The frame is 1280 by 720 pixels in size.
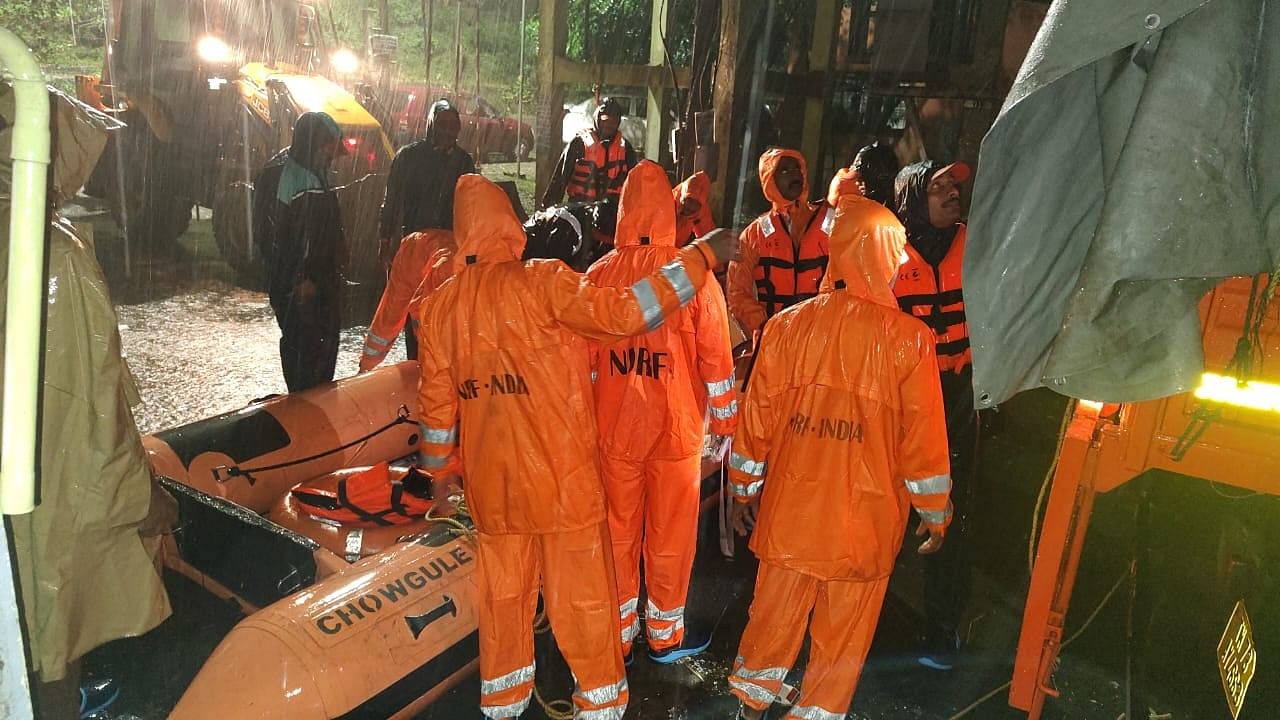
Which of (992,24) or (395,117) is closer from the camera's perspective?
(992,24)

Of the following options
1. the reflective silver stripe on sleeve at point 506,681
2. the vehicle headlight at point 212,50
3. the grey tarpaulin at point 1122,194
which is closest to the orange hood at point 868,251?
the grey tarpaulin at point 1122,194

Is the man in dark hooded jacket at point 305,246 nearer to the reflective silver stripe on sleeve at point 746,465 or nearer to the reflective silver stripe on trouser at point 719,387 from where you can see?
the reflective silver stripe on trouser at point 719,387

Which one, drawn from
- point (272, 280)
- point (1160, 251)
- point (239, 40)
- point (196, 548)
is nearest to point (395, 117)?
point (239, 40)

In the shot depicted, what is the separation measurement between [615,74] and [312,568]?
5.86m

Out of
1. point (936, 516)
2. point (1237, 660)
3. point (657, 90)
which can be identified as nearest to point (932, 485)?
point (936, 516)

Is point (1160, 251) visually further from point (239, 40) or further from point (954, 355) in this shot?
point (239, 40)

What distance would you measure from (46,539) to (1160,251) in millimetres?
2750

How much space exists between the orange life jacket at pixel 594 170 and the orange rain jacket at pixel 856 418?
4778mm

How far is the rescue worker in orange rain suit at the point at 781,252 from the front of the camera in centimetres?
480

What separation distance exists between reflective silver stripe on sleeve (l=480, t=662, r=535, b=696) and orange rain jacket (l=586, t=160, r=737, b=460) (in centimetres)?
94

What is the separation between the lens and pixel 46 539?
2.30 m

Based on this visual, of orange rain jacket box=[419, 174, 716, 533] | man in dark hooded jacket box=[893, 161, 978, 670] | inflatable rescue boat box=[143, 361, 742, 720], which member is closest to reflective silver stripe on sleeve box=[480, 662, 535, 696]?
inflatable rescue boat box=[143, 361, 742, 720]

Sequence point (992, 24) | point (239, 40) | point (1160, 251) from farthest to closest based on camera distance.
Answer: point (239, 40), point (992, 24), point (1160, 251)

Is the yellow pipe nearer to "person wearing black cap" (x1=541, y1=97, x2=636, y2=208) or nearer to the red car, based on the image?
"person wearing black cap" (x1=541, y1=97, x2=636, y2=208)
